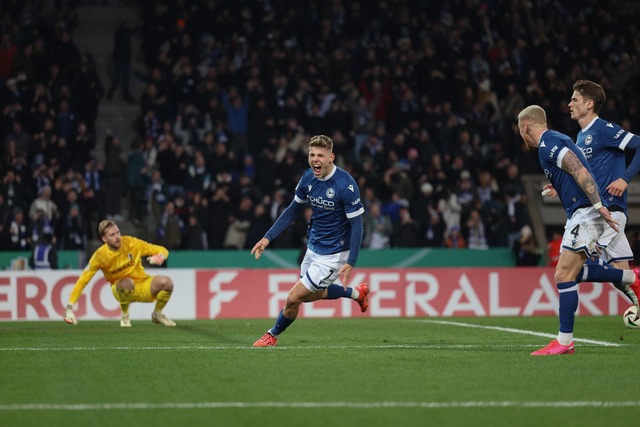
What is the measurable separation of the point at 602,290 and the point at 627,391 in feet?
40.6

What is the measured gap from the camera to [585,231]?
9.53m

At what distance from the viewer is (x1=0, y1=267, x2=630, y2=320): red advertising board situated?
62.2ft

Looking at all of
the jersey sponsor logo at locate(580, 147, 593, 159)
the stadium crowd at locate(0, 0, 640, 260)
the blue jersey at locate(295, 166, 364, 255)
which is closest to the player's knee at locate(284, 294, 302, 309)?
the blue jersey at locate(295, 166, 364, 255)

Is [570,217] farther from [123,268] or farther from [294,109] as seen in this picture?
[294,109]

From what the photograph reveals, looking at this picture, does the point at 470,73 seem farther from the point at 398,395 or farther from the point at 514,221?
the point at 398,395

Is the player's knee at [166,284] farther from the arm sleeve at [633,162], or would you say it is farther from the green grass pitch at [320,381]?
the arm sleeve at [633,162]

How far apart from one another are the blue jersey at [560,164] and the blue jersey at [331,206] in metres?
1.96

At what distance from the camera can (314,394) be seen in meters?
7.20

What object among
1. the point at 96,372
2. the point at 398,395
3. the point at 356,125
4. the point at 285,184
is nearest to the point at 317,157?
the point at 96,372

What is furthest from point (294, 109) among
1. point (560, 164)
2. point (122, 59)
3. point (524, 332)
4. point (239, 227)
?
point (560, 164)

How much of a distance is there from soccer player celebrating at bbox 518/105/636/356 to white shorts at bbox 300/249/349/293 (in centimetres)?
221

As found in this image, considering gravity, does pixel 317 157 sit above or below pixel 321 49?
below

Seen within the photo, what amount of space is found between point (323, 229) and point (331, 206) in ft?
1.02

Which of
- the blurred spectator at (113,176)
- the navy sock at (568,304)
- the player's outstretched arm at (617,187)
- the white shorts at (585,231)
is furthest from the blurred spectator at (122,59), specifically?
the navy sock at (568,304)
